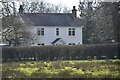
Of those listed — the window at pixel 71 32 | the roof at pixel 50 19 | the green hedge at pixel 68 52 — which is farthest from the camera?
the window at pixel 71 32

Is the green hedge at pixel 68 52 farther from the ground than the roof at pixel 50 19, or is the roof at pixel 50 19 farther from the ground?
the roof at pixel 50 19

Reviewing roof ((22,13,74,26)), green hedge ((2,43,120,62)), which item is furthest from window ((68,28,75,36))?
green hedge ((2,43,120,62))

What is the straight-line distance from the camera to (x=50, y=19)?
2041cm

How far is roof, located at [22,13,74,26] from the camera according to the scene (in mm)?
16684

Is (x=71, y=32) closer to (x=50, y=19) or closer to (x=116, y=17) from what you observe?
(x=50, y=19)

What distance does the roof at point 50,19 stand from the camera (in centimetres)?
1668

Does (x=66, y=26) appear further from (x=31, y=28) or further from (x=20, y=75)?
(x=20, y=75)

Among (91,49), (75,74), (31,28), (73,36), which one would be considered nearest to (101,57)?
(91,49)

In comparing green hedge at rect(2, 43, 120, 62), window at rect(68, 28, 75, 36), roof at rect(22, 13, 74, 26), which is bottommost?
green hedge at rect(2, 43, 120, 62)

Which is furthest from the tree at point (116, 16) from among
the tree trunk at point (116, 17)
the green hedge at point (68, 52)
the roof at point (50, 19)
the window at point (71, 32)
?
the window at point (71, 32)

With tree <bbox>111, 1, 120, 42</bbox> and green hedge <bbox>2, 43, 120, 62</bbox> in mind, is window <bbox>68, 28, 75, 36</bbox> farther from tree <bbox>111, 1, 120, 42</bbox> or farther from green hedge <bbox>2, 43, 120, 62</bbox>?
tree <bbox>111, 1, 120, 42</bbox>

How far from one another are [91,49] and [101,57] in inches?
40.5

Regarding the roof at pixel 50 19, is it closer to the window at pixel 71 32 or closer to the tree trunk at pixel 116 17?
the window at pixel 71 32

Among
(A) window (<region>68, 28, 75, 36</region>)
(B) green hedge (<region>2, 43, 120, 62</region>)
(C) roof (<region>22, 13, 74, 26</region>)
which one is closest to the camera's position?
(B) green hedge (<region>2, 43, 120, 62</region>)
